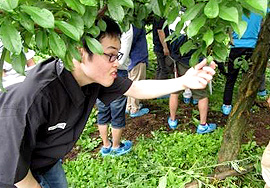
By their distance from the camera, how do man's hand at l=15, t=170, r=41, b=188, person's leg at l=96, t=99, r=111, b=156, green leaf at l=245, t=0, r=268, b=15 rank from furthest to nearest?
person's leg at l=96, t=99, r=111, b=156 → man's hand at l=15, t=170, r=41, b=188 → green leaf at l=245, t=0, r=268, b=15

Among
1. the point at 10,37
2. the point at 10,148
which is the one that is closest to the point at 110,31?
the point at 10,148

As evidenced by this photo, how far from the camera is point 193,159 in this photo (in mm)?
2994

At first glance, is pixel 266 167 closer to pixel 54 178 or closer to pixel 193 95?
pixel 54 178

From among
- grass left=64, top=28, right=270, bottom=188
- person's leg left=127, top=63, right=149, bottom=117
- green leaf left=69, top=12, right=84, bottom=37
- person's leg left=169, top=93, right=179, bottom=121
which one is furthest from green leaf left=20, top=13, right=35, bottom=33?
person's leg left=127, top=63, right=149, bottom=117

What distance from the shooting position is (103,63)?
1.54 metres

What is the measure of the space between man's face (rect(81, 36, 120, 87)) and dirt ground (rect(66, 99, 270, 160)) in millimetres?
1963

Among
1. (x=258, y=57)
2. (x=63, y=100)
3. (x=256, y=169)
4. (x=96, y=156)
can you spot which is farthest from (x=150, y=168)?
(x=63, y=100)

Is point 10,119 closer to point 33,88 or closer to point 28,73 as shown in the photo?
point 33,88

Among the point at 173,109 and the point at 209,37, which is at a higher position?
the point at 209,37

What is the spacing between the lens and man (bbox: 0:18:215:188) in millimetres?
1311

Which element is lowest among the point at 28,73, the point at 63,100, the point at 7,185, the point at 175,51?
the point at 175,51

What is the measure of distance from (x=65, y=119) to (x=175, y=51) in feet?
6.64

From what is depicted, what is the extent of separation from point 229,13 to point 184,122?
3.11 metres

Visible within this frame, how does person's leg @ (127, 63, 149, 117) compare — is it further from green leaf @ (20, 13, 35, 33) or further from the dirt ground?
green leaf @ (20, 13, 35, 33)
